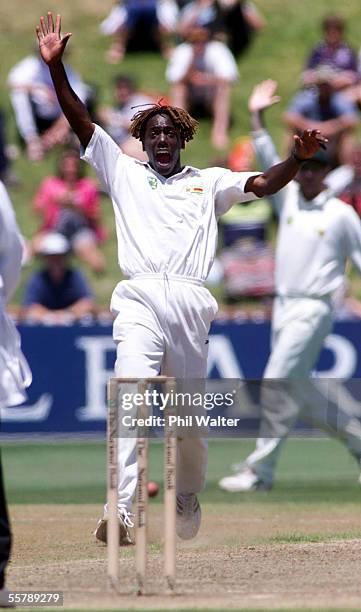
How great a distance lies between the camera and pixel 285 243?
11.9 m

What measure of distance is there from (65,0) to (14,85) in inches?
201

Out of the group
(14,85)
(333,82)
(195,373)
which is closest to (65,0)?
(14,85)

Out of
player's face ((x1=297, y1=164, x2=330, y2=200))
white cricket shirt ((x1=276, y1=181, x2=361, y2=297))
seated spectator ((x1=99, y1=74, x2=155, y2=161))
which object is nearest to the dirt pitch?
white cricket shirt ((x1=276, y1=181, x2=361, y2=297))

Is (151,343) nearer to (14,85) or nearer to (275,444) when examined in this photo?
(275,444)

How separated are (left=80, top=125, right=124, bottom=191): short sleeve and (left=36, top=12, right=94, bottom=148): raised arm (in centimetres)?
4

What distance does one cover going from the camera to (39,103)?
19406 mm

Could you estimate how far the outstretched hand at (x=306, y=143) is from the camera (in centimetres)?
792

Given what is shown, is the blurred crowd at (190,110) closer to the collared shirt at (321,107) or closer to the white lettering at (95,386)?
the collared shirt at (321,107)

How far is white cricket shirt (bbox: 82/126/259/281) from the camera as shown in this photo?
26.3 ft

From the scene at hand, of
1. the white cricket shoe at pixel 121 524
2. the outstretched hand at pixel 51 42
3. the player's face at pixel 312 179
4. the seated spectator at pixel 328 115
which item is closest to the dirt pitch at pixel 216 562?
the white cricket shoe at pixel 121 524

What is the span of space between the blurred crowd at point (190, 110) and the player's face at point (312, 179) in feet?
13.4

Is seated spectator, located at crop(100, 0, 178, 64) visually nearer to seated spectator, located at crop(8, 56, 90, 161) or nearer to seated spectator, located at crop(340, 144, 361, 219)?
seated spectator, located at crop(8, 56, 90, 161)

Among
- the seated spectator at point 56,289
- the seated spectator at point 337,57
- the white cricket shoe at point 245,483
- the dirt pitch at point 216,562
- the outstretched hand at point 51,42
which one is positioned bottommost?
the white cricket shoe at point 245,483

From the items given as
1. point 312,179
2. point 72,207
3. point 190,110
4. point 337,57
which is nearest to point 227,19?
point 190,110
